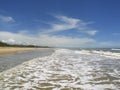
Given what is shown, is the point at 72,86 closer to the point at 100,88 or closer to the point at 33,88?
the point at 100,88

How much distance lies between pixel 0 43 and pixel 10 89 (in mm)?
97576

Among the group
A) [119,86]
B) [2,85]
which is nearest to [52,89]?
[2,85]

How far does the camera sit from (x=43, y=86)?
946cm

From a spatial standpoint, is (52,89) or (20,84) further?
(20,84)

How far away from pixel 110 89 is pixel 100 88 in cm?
50

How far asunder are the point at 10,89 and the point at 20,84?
1126 millimetres

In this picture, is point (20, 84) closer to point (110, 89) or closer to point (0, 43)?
point (110, 89)

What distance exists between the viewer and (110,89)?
8953 millimetres

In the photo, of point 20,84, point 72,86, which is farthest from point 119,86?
point 20,84

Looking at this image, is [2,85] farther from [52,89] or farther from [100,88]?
[100,88]

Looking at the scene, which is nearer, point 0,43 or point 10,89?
point 10,89

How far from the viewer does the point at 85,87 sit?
9297 millimetres

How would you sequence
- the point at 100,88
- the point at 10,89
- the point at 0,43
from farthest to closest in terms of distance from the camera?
1. the point at 0,43
2. the point at 100,88
3. the point at 10,89

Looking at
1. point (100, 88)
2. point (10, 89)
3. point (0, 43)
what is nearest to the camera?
point (10, 89)
